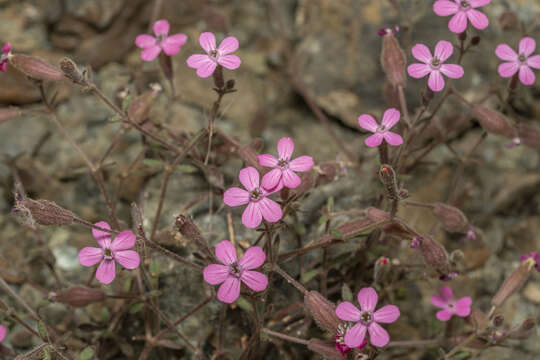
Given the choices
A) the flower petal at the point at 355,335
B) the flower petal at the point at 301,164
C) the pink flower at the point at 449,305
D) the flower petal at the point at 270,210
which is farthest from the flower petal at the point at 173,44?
the pink flower at the point at 449,305

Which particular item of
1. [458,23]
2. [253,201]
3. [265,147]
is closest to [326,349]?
[253,201]

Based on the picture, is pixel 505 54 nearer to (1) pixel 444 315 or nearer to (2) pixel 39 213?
(1) pixel 444 315

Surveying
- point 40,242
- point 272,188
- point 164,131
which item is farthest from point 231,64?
point 40,242

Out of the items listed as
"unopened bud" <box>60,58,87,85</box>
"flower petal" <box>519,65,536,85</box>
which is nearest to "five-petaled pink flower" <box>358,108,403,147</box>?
"flower petal" <box>519,65,536,85</box>

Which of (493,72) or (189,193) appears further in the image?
(493,72)

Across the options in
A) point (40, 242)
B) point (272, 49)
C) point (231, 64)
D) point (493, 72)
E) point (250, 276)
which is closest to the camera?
point (250, 276)

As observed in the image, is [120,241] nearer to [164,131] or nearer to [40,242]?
[164,131]
